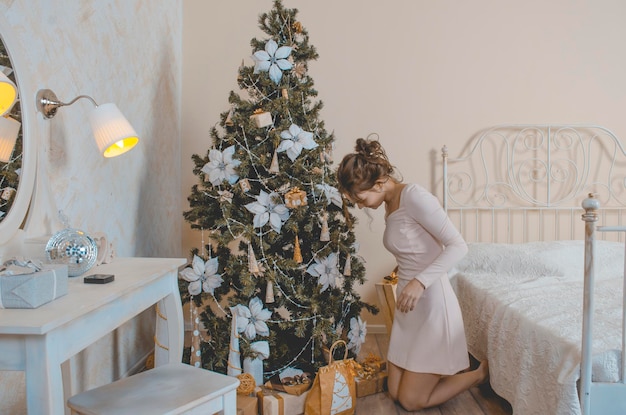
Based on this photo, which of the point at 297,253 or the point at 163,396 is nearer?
the point at 163,396

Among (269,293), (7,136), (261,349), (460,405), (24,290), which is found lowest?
(460,405)

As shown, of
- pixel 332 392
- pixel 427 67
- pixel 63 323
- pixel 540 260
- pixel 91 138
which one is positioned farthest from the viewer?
pixel 427 67

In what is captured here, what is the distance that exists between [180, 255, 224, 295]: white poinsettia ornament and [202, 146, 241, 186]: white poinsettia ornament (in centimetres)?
35

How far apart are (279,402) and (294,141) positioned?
1.10 m

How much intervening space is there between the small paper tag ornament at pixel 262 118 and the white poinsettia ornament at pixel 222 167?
6.0 inches

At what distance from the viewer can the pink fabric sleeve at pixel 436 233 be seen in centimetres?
217

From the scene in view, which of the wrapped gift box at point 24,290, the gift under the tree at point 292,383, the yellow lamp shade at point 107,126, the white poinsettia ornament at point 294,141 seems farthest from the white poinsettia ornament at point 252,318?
the wrapped gift box at point 24,290

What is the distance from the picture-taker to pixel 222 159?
237 cm

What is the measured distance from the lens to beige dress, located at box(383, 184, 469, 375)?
7.39ft

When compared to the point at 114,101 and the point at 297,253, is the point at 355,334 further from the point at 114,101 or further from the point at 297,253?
the point at 114,101

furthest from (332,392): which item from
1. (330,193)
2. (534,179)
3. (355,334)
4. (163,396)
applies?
(534,179)

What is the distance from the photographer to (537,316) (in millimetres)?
2119

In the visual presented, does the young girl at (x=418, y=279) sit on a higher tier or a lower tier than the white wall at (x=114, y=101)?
lower

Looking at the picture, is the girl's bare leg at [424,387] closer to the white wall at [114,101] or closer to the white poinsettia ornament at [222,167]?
the white poinsettia ornament at [222,167]
